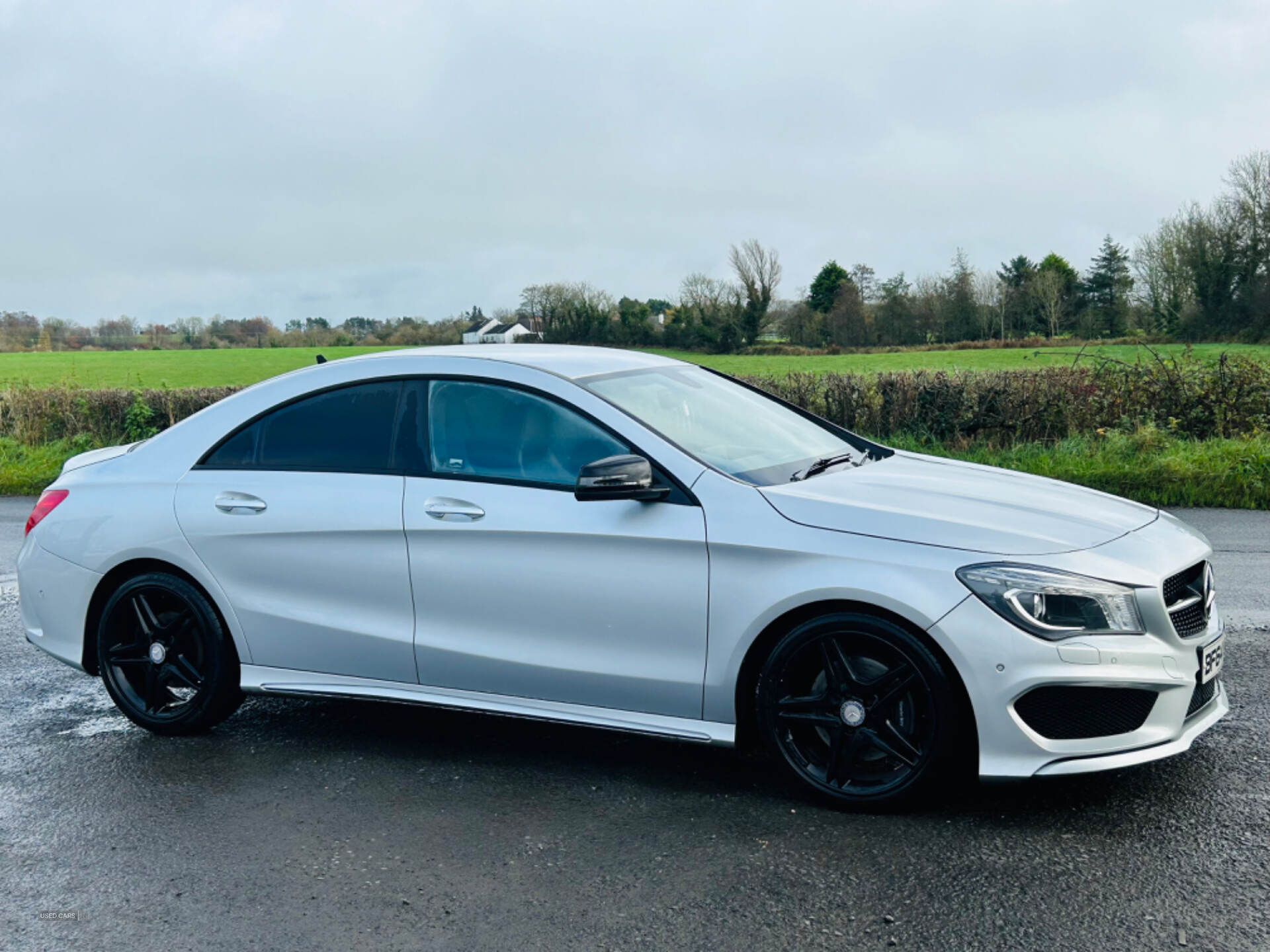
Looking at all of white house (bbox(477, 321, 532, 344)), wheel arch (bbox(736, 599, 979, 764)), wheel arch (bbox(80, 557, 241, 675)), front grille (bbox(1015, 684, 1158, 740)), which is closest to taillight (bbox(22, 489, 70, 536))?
wheel arch (bbox(80, 557, 241, 675))

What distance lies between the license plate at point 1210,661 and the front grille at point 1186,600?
69mm

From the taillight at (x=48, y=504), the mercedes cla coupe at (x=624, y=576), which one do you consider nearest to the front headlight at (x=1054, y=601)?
the mercedes cla coupe at (x=624, y=576)

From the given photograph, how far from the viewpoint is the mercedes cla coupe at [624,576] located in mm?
3709

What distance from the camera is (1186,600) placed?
392cm

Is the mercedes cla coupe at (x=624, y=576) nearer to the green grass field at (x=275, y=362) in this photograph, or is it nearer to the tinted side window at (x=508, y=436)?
the tinted side window at (x=508, y=436)

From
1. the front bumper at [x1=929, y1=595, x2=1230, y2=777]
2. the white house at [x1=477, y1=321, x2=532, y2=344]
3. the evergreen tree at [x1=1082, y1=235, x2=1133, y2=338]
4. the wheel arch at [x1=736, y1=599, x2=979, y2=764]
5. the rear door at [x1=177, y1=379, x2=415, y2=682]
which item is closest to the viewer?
the front bumper at [x1=929, y1=595, x2=1230, y2=777]

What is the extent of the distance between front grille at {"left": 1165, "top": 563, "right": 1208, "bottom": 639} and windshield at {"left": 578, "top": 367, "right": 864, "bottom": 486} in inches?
53.6

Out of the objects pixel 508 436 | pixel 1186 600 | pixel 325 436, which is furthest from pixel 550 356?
pixel 1186 600

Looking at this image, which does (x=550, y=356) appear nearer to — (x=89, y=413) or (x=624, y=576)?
(x=624, y=576)

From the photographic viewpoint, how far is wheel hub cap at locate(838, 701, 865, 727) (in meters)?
3.87

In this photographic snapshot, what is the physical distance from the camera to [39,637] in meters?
5.30

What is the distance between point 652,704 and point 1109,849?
1.55 metres

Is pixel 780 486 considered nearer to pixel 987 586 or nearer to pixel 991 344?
pixel 987 586

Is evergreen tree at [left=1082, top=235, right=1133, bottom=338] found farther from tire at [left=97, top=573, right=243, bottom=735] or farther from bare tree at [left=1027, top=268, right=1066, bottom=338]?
tire at [left=97, top=573, right=243, bottom=735]
